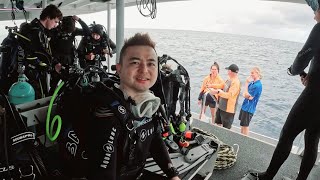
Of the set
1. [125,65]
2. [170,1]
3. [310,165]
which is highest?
[170,1]

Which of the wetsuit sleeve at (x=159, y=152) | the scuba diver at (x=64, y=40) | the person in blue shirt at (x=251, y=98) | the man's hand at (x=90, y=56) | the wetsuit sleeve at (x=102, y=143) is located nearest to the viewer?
the wetsuit sleeve at (x=102, y=143)

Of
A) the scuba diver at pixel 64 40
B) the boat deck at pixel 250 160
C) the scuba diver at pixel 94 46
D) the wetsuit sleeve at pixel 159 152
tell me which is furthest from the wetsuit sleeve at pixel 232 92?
the wetsuit sleeve at pixel 159 152

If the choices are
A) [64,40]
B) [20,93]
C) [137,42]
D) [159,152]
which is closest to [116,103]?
[137,42]

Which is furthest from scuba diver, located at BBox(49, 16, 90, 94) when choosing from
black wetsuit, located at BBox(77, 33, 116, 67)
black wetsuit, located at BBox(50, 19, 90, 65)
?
black wetsuit, located at BBox(77, 33, 116, 67)

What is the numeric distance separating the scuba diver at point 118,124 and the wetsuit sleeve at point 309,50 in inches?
48.4

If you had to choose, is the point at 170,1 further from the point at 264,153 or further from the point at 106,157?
the point at 106,157

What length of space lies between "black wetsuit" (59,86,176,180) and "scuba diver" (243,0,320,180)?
4.38 feet

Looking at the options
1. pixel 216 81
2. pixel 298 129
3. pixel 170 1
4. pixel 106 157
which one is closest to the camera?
pixel 106 157

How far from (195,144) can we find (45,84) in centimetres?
192

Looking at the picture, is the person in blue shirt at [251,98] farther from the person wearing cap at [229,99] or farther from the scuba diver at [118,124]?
the scuba diver at [118,124]

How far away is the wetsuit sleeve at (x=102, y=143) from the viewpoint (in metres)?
1.06

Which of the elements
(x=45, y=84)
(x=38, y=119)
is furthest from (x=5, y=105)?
(x=45, y=84)

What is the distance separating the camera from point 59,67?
2.64 meters

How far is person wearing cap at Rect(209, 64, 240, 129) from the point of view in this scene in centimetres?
410
